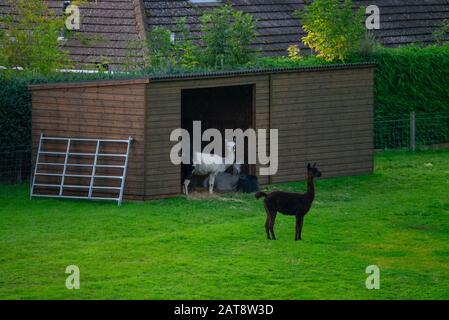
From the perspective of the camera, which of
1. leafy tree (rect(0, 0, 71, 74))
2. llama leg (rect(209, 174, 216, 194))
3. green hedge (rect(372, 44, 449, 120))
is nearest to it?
llama leg (rect(209, 174, 216, 194))

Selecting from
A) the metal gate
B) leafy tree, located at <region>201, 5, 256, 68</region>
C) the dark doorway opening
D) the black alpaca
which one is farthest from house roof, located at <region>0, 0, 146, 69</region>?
the black alpaca

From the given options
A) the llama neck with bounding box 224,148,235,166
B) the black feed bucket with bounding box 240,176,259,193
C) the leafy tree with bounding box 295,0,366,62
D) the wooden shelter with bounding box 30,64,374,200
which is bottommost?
the black feed bucket with bounding box 240,176,259,193

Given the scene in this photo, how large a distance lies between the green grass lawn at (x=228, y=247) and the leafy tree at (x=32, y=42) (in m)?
4.07

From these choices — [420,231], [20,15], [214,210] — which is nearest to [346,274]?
[420,231]

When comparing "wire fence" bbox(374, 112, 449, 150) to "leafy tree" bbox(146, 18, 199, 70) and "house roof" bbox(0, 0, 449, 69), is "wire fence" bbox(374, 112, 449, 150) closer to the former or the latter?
"house roof" bbox(0, 0, 449, 69)

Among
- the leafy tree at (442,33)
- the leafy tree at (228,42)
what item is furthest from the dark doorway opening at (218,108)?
the leafy tree at (442,33)

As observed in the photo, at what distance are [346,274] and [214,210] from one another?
6.05 m

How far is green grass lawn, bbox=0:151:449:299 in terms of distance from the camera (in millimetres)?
17766

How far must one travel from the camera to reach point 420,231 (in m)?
22.5

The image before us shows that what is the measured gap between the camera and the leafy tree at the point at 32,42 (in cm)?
2989

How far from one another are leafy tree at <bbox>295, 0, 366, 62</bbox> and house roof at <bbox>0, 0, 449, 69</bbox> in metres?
3.53

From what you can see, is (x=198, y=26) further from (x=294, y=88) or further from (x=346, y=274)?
(x=346, y=274)

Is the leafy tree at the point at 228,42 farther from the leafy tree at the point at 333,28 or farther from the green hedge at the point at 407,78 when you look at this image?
the leafy tree at the point at 333,28

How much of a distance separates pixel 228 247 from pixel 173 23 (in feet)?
52.0
